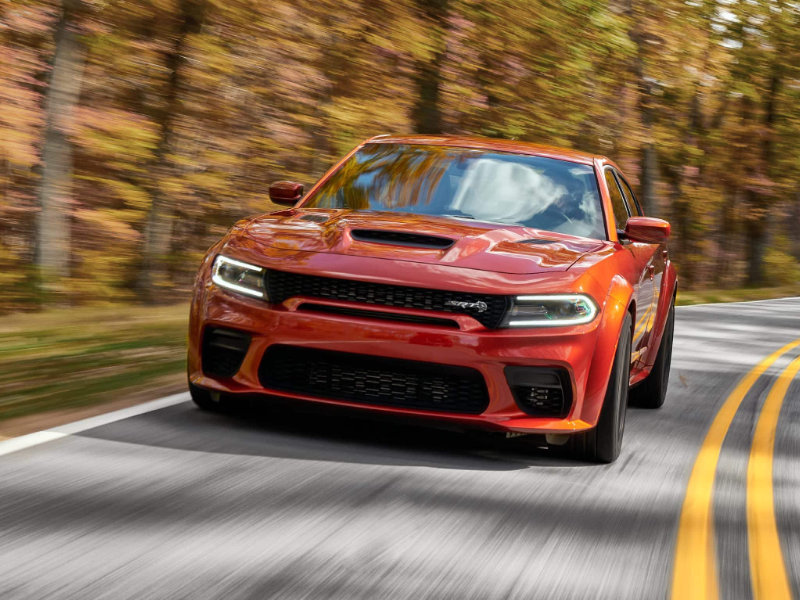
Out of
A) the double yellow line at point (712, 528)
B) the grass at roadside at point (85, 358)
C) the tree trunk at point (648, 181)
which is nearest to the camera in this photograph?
the double yellow line at point (712, 528)

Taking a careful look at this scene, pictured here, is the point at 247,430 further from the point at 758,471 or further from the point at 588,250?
the point at 758,471

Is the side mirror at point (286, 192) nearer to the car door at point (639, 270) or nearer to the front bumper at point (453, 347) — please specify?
the front bumper at point (453, 347)

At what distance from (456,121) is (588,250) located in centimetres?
1462

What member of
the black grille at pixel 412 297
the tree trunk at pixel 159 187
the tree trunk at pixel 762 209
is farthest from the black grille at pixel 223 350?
the tree trunk at pixel 762 209

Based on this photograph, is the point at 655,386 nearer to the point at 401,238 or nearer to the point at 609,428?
the point at 609,428

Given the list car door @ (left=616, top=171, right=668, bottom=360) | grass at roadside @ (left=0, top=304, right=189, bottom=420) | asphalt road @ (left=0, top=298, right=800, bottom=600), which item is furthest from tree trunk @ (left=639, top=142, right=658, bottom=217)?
asphalt road @ (left=0, top=298, right=800, bottom=600)

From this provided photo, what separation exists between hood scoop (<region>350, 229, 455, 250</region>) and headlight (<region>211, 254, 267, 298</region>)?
54 cm

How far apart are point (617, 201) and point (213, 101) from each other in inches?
534

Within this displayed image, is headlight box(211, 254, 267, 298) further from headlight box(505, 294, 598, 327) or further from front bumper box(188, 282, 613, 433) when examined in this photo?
headlight box(505, 294, 598, 327)

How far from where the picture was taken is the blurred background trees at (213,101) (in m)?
16.8

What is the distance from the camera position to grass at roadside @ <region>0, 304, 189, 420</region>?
7.11m

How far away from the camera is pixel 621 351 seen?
6004 millimetres

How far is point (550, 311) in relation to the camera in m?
5.55

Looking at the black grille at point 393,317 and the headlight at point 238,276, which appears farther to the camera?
the headlight at point 238,276
